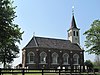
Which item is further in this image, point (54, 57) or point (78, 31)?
point (78, 31)

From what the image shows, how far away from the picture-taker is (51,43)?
219ft

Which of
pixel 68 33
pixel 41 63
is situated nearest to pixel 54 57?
pixel 41 63

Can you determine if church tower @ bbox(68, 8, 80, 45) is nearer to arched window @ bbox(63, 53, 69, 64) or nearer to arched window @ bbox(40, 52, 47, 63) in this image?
arched window @ bbox(63, 53, 69, 64)

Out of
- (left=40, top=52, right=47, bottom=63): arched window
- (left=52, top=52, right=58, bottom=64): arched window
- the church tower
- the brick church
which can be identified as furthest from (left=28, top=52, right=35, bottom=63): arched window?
the church tower

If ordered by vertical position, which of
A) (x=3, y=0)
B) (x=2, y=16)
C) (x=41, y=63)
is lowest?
A: (x=41, y=63)

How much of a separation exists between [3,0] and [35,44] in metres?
39.8

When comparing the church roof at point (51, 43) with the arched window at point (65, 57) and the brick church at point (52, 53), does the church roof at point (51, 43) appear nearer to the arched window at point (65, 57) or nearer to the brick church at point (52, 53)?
the brick church at point (52, 53)

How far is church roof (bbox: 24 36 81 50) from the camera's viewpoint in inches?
2487

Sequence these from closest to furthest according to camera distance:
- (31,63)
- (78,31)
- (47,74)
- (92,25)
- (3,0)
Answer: (47,74), (3,0), (92,25), (31,63), (78,31)

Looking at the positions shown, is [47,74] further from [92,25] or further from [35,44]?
[35,44]

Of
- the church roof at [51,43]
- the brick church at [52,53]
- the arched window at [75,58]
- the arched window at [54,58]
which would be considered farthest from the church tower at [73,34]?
the arched window at [54,58]

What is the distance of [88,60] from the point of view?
77688 millimetres

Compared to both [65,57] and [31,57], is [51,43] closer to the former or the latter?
[65,57]

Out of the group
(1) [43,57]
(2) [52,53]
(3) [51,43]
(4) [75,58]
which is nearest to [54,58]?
(2) [52,53]
